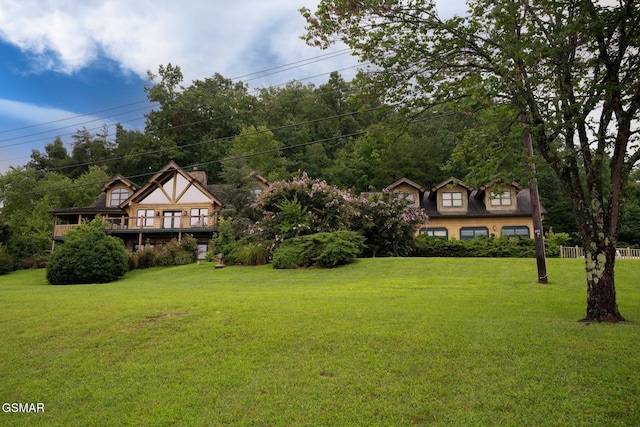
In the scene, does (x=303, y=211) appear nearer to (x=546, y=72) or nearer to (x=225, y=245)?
(x=225, y=245)

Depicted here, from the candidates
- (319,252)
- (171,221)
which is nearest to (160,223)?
(171,221)

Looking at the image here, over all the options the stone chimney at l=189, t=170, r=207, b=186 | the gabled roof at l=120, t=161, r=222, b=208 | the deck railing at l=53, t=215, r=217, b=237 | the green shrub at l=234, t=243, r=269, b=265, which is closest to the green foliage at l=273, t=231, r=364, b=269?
the green shrub at l=234, t=243, r=269, b=265

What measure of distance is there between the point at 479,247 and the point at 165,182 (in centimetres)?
2554

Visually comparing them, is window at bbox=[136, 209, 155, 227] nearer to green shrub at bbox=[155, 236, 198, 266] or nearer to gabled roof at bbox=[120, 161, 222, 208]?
gabled roof at bbox=[120, 161, 222, 208]

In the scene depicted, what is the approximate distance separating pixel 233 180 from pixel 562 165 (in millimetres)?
28054

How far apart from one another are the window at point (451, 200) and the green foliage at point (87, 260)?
23.7 m

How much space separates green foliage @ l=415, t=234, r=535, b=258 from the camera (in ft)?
80.7

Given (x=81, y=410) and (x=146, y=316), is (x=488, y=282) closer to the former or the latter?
(x=146, y=316)

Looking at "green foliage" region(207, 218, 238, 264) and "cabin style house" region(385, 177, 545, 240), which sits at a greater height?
"cabin style house" region(385, 177, 545, 240)

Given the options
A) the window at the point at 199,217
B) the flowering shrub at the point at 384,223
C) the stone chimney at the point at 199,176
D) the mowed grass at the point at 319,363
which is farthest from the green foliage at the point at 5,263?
the flowering shrub at the point at 384,223

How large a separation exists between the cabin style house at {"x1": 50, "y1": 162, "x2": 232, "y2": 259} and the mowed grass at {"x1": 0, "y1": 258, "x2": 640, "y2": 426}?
25144 millimetres

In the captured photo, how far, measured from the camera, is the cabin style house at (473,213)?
1286 inches

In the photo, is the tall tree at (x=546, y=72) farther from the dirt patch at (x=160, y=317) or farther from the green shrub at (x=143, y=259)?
the green shrub at (x=143, y=259)

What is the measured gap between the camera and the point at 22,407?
4496 mm
